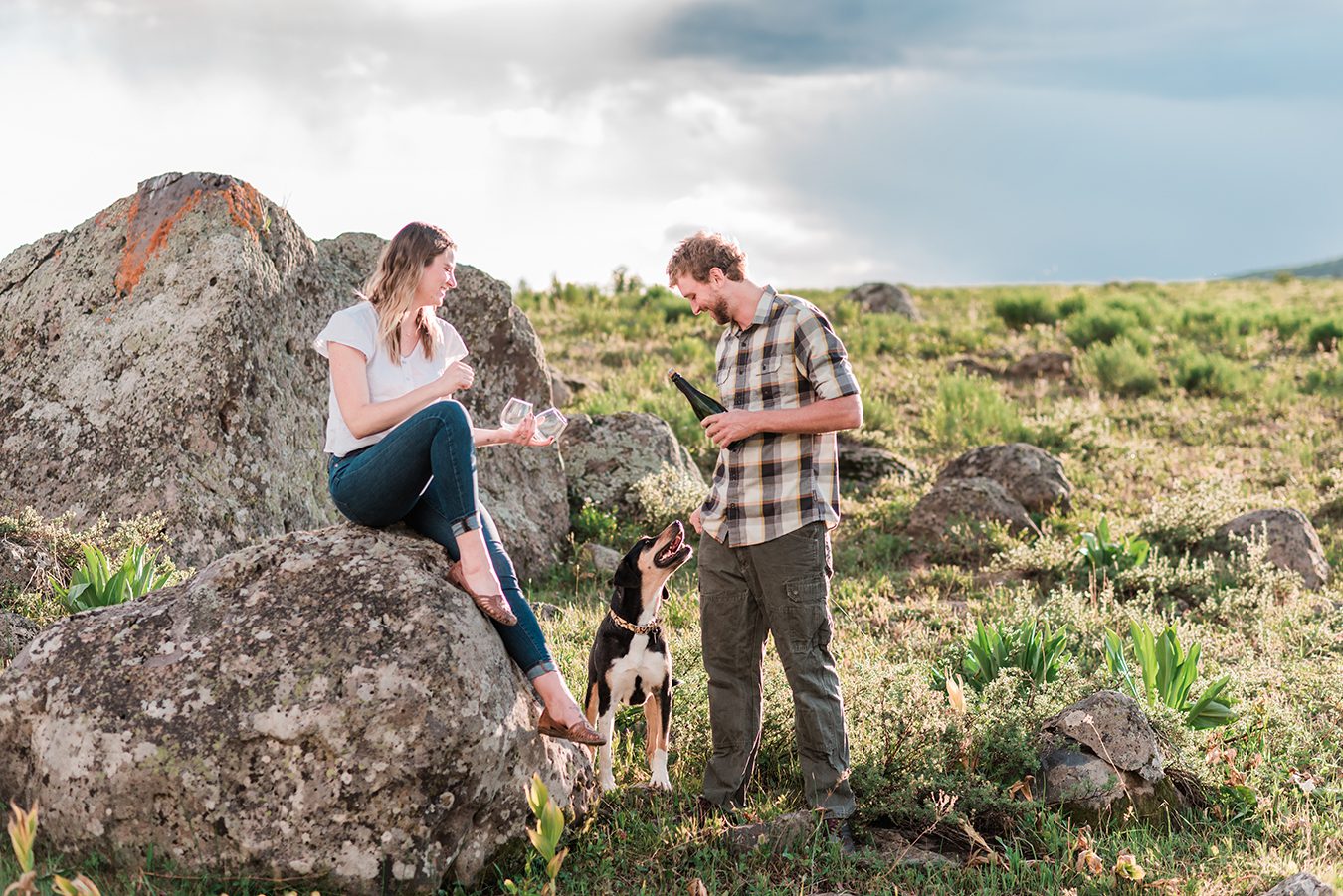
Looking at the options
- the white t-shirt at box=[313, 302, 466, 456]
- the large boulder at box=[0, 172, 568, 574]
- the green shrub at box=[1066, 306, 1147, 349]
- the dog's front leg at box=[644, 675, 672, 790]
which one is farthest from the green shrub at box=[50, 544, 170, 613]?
the green shrub at box=[1066, 306, 1147, 349]

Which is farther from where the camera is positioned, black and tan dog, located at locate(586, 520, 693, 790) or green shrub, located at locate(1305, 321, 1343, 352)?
green shrub, located at locate(1305, 321, 1343, 352)

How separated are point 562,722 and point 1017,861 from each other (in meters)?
1.81

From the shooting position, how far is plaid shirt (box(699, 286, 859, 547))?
4.50m

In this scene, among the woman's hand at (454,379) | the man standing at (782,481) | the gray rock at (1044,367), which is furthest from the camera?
the gray rock at (1044,367)

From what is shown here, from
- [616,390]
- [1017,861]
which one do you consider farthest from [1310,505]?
[1017,861]

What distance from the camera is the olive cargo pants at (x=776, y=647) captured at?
4555mm

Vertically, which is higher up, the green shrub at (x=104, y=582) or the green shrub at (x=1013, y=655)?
the green shrub at (x=104, y=582)

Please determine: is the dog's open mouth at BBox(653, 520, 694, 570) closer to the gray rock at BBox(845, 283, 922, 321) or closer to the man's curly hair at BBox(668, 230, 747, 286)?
the man's curly hair at BBox(668, 230, 747, 286)

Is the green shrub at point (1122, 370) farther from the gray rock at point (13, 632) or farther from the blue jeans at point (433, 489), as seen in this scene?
the gray rock at point (13, 632)

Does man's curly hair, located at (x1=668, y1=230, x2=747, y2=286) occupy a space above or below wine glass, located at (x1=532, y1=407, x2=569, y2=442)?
above

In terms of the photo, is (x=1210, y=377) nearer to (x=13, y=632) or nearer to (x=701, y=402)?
(x=701, y=402)

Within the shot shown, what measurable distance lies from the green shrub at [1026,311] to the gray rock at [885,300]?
1494 millimetres

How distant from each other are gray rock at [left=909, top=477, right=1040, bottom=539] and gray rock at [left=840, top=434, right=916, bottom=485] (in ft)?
4.45

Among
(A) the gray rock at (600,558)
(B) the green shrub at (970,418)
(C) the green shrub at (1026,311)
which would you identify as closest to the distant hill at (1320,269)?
(C) the green shrub at (1026,311)
